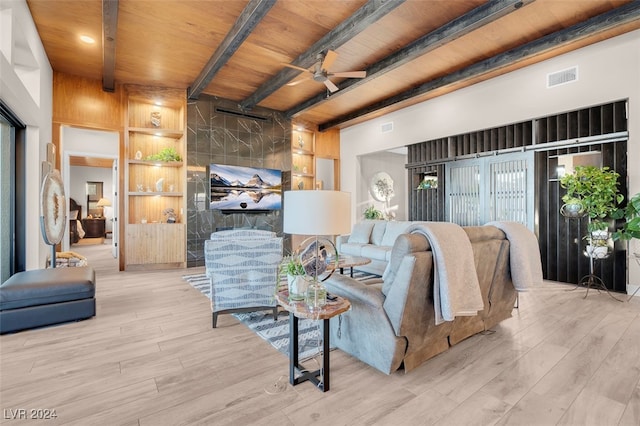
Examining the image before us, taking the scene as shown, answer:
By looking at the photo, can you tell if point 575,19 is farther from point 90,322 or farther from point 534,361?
point 90,322

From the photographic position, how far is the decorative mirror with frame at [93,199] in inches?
429

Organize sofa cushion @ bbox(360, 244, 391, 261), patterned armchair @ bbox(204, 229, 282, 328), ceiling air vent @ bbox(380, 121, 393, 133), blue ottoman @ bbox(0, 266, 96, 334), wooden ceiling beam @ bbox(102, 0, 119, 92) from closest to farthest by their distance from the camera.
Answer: blue ottoman @ bbox(0, 266, 96, 334) → patterned armchair @ bbox(204, 229, 282, 328) → wooden ceiling beam @ bbox(102, 0, 119, 92) → sofa cushion @ bbox(360, 244, 391, 261) → ceiling air vent @ bbox(380, 121, 393, 133)

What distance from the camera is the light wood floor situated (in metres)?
1.71

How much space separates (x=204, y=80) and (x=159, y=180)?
220 cm

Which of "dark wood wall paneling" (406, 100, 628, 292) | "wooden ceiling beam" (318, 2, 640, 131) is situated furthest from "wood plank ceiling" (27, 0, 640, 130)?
"dark wood wall paneling" (406, 100, 628, 292)

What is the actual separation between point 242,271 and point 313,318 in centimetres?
145

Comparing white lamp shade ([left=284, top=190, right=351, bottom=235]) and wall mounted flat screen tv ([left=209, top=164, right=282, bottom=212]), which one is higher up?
wall mounted flat screen tv ([left=209, top=164, right=282, bottom=212])

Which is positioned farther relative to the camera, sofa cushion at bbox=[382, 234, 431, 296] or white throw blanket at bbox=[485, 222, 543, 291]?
white throw blanket at bbox=[485, 222, 543, 291]

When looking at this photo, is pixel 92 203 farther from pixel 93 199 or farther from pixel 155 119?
pixel 155 119

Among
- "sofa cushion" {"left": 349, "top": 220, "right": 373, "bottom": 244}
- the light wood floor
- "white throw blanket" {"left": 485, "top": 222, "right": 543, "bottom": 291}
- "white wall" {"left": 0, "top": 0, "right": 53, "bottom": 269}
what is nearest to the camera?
the light wood floor

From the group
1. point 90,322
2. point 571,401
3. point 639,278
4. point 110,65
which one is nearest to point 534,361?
point 571,401

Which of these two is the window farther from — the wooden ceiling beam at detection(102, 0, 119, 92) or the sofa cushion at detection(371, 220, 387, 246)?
the sofa cushion at detection(371, 220, 387, 246)

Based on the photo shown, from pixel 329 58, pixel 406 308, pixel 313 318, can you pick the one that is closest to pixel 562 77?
pixel 329 58

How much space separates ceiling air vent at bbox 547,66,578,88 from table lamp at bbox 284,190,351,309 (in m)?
4.59
